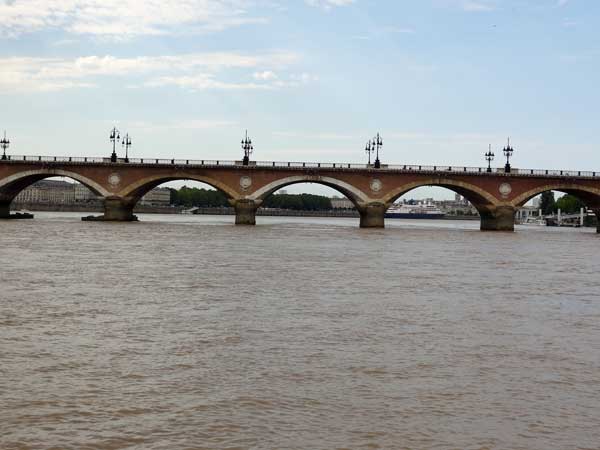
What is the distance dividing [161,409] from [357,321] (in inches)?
296

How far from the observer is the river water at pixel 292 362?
9.56 meters

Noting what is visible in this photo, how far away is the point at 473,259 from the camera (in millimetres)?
37719

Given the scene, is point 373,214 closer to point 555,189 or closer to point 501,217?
point 501,217

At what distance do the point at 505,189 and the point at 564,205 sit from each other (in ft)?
284

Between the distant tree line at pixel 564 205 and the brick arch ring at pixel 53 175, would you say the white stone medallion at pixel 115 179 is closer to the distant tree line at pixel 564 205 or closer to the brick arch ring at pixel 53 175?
the brick arch ring at pixel 53 175

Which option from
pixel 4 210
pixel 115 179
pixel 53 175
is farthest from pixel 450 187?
pixel 4 210

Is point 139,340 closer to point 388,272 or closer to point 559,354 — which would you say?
point 559,354

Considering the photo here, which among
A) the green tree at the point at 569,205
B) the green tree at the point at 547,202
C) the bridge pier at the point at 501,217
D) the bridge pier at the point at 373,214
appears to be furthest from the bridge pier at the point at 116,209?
the green tree at the point at 547,202

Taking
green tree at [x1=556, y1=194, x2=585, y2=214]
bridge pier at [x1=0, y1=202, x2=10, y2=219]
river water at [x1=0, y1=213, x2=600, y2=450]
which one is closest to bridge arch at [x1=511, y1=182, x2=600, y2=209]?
bridge pier at [x1=0, y1=202, x2=10, y2=219]

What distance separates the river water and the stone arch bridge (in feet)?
163

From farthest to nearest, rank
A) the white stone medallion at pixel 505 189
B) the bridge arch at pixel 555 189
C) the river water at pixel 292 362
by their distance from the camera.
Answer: the bridge arch at pixel 555 189
the white stone medallion at pixel 505 189
the river water at pixel 292 362

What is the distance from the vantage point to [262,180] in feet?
248

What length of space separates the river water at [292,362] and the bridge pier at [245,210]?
4909 cm

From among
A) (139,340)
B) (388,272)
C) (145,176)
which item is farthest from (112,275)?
(145,176)
